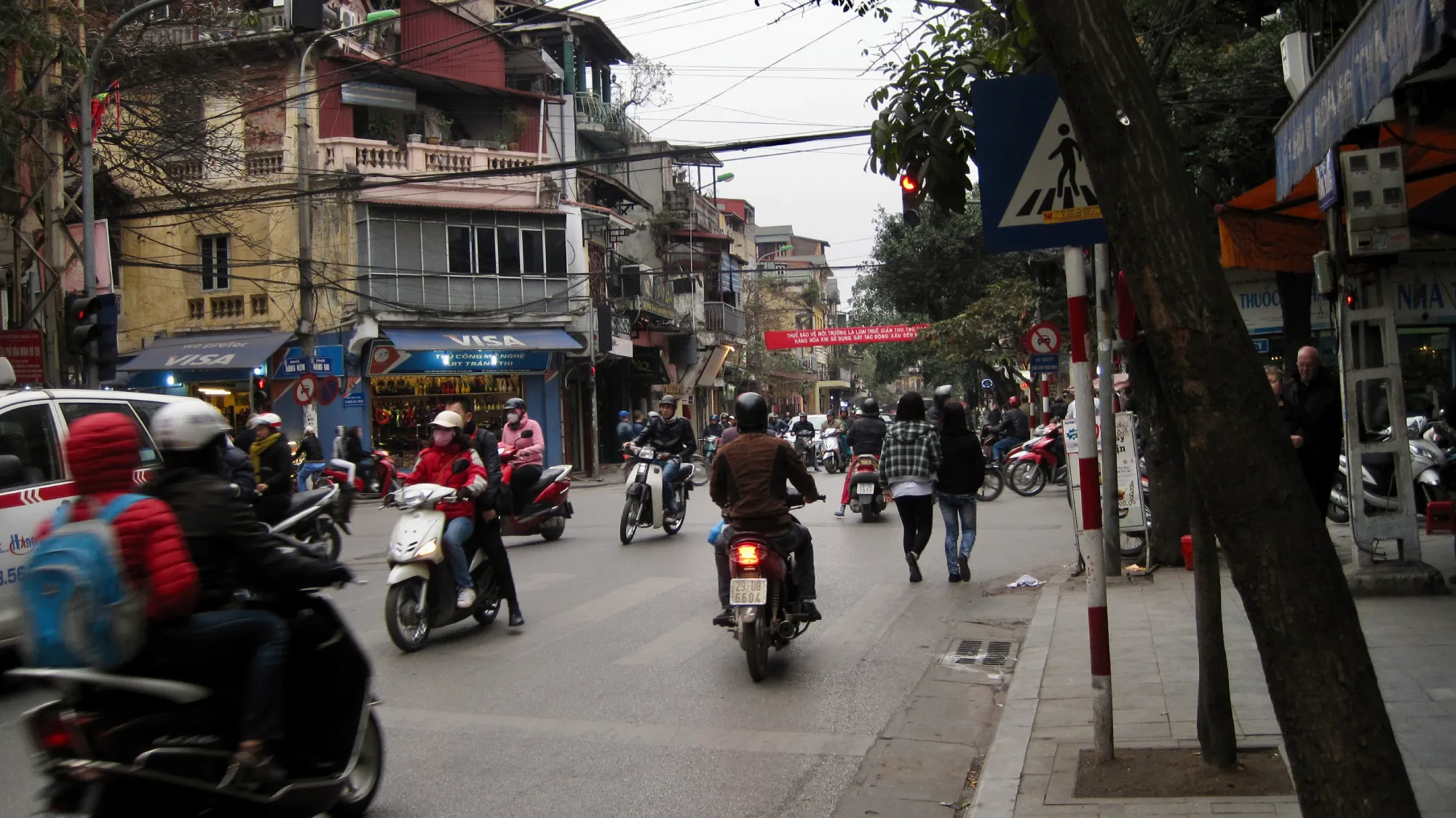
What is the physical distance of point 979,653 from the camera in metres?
8.23

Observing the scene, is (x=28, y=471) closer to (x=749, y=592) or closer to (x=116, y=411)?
(x=116, y=411)

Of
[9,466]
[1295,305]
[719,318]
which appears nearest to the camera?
[9,466]

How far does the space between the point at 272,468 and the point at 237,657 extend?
958 centimetres

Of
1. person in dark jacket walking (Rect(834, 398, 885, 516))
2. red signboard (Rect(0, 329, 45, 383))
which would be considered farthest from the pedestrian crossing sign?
red signboard (Rect(0, 329, 45, 383))

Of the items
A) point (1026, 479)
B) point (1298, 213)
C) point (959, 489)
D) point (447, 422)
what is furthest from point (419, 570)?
point (1026, 479)

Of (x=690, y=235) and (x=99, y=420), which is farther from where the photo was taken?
(x=690, y=235)

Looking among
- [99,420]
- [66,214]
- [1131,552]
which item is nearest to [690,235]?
[66,214]

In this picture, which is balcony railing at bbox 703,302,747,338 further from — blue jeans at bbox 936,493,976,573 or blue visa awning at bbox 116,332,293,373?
blue jeans at bbox 936,493,976,573

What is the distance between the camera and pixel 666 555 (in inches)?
537

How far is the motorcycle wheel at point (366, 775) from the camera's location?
4797 millimetres

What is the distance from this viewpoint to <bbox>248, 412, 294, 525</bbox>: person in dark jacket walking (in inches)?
486

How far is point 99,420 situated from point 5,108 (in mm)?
12515

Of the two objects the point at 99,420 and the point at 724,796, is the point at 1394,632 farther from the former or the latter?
the point at 99,420

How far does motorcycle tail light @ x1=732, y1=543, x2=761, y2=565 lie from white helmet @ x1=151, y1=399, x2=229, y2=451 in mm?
3672
